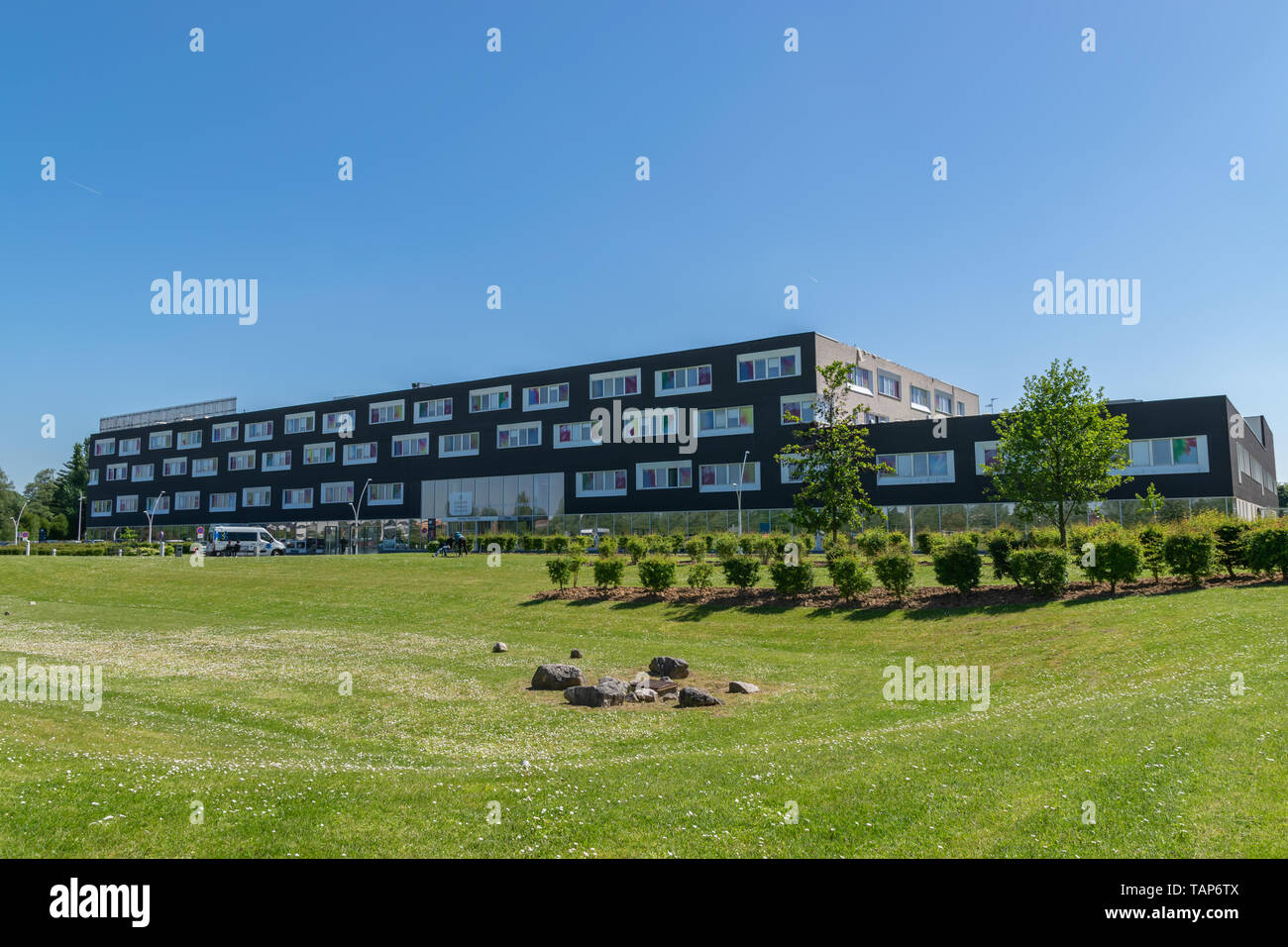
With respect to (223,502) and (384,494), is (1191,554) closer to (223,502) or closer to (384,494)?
(384,494)

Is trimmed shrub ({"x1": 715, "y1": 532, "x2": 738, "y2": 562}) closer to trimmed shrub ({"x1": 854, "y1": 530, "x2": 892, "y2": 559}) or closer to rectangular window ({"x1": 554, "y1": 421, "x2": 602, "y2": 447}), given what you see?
trimmed shrub ({"x1": 854, "y1": 530, "x2": 892, "y2": 559})

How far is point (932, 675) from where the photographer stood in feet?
52.3

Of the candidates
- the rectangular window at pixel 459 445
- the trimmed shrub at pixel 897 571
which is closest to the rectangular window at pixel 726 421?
the rectangular window at pixel 459 445

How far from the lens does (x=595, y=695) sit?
1463 centimetres

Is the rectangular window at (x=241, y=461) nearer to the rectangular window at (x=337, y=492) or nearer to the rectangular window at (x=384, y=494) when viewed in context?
the rectangular window at (x=337, y=492)

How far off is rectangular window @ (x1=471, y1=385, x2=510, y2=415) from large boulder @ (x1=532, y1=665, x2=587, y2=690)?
61859 millimetres

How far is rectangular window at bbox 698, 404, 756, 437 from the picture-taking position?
6222 centimetres

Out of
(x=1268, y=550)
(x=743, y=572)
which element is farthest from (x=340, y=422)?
(x=1268, y=550)

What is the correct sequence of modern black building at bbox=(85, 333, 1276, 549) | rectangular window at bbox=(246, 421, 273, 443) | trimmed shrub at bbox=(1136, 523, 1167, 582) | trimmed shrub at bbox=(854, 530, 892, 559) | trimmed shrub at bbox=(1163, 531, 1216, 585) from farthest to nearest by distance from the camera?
1. rectangular window at bbox=(246, 421, 273, 443)
2. modern black building at bbox=(85, 333, 1276, 549)
3. trimmed shrub at bbox=(854, 530, 892, 559)
4. trimmed shrub at bbox=(1136, 523, 1167, 582)
5. trimmed shrub at bbox=(1163, 531, 1216, 585)

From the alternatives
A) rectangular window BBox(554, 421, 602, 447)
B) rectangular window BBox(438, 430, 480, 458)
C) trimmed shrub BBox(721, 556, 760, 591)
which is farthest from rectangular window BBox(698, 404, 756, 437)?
trimmed shrub BBox(721, 556, 760, 591)

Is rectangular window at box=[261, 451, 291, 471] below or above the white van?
above
